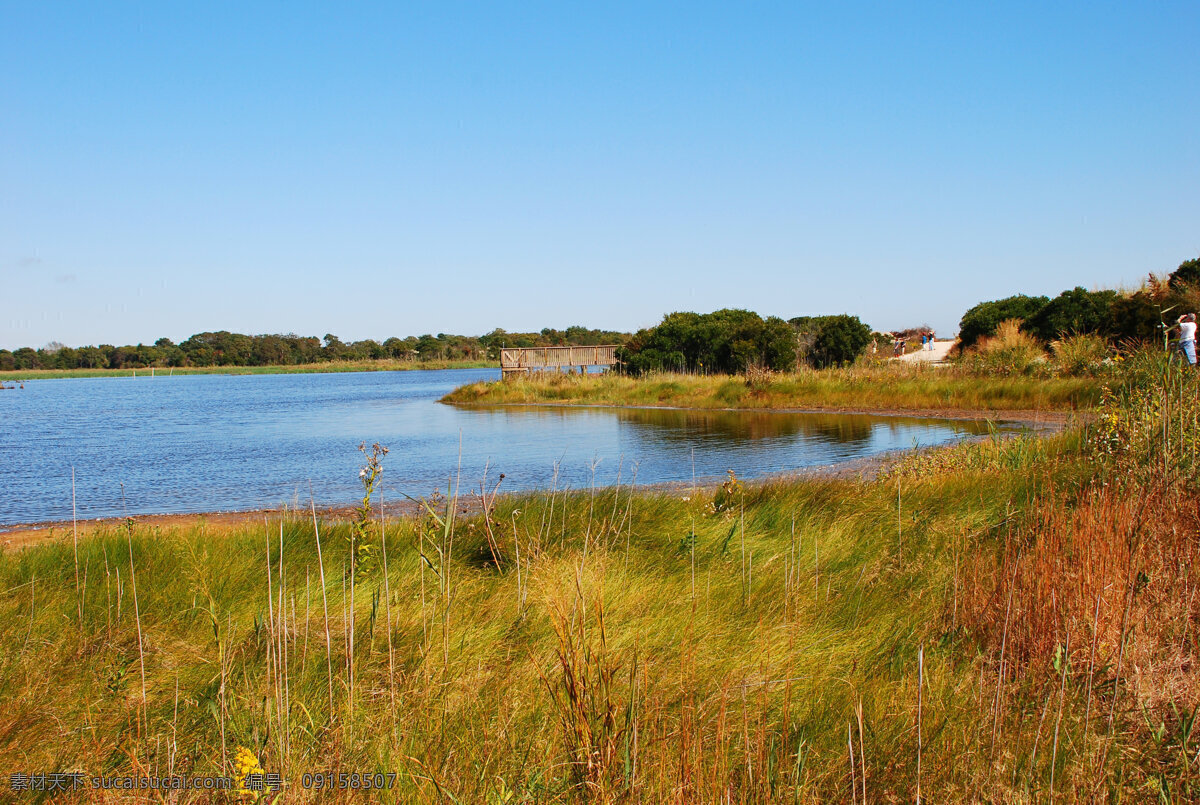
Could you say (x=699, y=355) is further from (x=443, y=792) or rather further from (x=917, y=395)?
(x=443, y=792)

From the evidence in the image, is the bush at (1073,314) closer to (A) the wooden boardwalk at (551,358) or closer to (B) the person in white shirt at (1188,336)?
(B) the person in white shirt at (1188,336)

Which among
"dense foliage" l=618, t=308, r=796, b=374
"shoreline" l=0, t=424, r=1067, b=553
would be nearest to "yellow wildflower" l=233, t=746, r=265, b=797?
"shoreline" l=0, t=424, r=1067, b=553

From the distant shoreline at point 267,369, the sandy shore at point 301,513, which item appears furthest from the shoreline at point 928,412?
the distant shoreline at point 267,369

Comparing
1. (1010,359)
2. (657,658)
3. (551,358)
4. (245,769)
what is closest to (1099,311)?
(1010,359)

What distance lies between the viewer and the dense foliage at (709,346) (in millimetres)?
31250

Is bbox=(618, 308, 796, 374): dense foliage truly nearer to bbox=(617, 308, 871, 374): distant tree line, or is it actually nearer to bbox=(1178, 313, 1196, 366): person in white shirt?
bbox=(617, 308, 871, 374): distant tree line

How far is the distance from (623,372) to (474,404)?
722cm

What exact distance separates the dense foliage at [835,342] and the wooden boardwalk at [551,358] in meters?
10.1

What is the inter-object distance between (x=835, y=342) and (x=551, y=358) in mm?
15086

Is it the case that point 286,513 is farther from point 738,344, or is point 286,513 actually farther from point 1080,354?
point 738,344

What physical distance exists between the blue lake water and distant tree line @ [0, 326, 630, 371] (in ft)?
312

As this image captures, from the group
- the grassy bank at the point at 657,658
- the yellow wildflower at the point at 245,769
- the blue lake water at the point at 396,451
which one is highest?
the yellow wildflower at the point at 245,769

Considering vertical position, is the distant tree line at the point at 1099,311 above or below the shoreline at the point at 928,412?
above

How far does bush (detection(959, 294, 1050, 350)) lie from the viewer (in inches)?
1367
